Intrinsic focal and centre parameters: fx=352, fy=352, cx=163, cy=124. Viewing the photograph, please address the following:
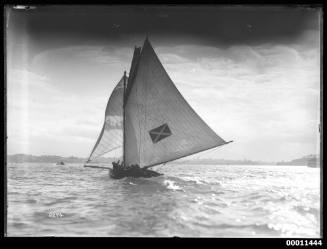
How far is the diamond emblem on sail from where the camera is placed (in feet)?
32.9

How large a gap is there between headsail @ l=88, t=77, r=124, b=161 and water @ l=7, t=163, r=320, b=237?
5.55 feet

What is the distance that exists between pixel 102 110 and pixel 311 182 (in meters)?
4.72

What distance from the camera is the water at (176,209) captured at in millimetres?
6875

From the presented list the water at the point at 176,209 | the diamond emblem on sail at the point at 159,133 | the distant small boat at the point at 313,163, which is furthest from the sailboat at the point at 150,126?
the distant small boat at the point at 313,163

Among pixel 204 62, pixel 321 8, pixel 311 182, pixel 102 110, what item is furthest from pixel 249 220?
pixel 321 8

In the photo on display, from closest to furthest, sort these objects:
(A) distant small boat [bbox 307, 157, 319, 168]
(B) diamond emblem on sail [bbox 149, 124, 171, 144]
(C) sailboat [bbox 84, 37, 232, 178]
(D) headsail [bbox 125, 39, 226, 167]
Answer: (A) distant small boat [bbox 307, 157, 319, 168] → (C) sailboat [bbox 84, 37, 232, 178] → (D) headsail [bbox 125, 39, 226, 167] → (B) diamond emblem on sail [bbox 149, 124, 171, 144]

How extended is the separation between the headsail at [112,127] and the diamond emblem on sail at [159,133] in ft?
3.43

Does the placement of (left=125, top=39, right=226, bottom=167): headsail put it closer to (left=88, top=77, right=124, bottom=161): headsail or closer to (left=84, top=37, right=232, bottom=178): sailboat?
(left=84, top=37, right=232, bottom=178): sailboat

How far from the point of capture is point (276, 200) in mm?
7348

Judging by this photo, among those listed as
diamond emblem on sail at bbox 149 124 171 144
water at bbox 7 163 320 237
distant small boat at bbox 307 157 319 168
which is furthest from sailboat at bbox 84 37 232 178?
distant small boat at bbox 307 157 319 168

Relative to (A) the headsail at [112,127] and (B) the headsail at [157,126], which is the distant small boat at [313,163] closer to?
(B) the headsail at [157,126]

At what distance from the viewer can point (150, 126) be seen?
33.1 feet

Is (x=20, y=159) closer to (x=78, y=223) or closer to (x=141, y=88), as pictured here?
(x=78, y=223)
